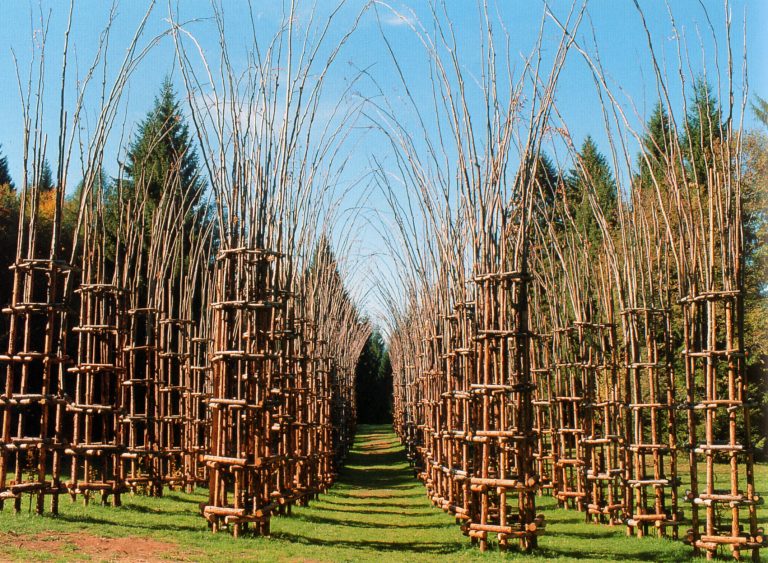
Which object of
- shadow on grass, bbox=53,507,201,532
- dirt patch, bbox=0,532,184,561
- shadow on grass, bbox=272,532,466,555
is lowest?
shadow on grass, bbox=272,532,466,555

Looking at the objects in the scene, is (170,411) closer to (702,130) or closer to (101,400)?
(101,400)

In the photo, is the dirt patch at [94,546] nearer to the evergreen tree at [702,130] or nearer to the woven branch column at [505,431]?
the woven branch column at [505,431]

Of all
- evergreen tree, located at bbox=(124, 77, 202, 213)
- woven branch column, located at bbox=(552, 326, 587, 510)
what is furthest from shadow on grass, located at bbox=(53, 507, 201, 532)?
evergreen tree, located at bbox=(124, 77, 202, 213)

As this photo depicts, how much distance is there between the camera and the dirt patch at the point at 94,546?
723cm

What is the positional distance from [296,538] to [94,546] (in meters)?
2.46

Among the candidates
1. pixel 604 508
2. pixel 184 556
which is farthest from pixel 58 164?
pixel 604 508

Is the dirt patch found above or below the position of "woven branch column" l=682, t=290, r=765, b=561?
below

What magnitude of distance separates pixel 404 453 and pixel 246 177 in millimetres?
19694

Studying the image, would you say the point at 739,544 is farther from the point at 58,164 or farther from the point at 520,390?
the point at 58,164

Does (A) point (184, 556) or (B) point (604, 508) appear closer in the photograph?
(A) point (184, 556)

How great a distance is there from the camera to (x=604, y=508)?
10.9 m

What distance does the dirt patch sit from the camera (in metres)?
7.23

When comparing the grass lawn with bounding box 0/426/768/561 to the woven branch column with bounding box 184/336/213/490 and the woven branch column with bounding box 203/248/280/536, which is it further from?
the woven branch column with bounding box 184/336/213/490

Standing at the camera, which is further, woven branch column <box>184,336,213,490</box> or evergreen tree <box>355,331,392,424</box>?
evergreen tree <box>355,331,392,424</box>
